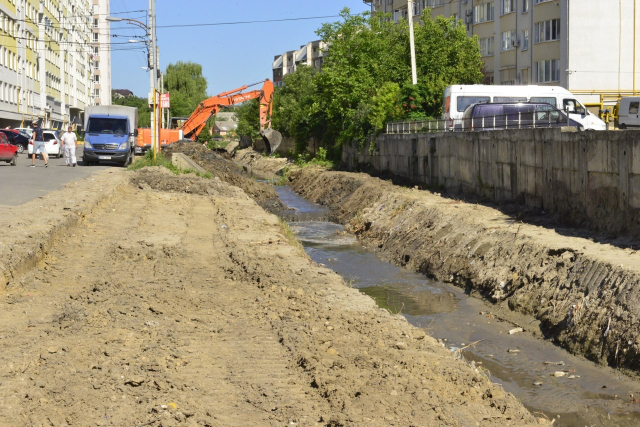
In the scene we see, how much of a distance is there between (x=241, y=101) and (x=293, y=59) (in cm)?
9962

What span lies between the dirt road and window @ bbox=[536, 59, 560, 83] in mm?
29017

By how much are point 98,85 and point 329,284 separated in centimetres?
12388

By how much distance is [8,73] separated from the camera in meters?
61.5

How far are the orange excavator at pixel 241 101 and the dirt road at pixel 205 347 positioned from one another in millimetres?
33603

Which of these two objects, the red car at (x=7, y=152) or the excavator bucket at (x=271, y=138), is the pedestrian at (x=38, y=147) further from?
the excavator bucket at (x=271, y=138)

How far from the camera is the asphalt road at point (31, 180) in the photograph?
752 inches

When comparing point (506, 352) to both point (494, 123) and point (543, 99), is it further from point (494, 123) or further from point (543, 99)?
point (543, 99)

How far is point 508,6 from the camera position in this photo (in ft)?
146

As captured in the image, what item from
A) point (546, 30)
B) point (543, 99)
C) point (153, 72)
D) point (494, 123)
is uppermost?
point (546, 30)

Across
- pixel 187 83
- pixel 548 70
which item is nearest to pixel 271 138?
pixel 548 70

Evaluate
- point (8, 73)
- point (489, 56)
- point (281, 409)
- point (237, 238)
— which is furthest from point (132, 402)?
point (8, 73)

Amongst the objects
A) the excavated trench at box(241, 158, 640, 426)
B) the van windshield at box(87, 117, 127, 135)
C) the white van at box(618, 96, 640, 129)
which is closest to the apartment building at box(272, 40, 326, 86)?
the van windshield at box(87, 117, 127, 135)

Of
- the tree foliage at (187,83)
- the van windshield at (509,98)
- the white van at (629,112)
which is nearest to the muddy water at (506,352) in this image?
the van windshield at (509,98)

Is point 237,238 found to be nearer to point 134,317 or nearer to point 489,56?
point 134,317
